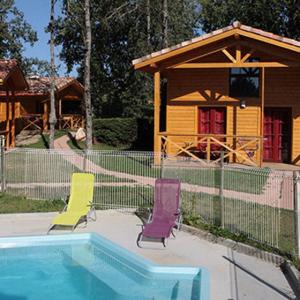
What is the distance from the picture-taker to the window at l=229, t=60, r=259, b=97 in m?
20.4

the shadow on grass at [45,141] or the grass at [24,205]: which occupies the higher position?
the shadow on grass at [45,141]

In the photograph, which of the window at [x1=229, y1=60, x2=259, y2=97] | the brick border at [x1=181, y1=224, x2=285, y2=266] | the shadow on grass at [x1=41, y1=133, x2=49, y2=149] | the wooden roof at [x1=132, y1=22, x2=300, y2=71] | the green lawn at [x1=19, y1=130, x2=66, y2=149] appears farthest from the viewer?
the shadow on grass at [x1=41, y1=133, x2=49, y2=149]

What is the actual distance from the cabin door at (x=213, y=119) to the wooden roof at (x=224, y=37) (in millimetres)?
3250

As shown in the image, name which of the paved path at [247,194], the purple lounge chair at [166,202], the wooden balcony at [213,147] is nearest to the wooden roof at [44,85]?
the wooden balcony at [213,147]

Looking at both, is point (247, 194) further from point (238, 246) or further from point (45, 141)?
point (45, 141)

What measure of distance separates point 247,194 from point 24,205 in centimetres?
521

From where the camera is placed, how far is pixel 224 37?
1788cm

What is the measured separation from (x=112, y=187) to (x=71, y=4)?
15843 millimetres

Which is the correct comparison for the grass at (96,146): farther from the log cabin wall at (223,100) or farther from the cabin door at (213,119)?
the cabin door at (213,119)

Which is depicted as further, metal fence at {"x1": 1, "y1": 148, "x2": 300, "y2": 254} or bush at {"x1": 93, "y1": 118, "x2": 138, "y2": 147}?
bush at {"x1": 93, "y1": 118, "x2": 138, "y2": 147}

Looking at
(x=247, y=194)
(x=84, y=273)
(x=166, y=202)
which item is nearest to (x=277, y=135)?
(x=247, y=194)

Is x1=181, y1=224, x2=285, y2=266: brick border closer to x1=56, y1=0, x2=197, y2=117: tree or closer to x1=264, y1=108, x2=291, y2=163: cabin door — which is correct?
x1=264, y1=108, x2=291, y2=163: cabin door

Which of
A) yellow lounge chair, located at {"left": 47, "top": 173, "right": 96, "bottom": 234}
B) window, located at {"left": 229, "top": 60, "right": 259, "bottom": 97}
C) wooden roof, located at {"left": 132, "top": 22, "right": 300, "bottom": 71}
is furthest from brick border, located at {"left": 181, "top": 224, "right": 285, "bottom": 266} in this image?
window, located at {"left": 229, "top": 60, "right": 259, "bottom": 97}

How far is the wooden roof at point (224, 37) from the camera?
17.4 m
